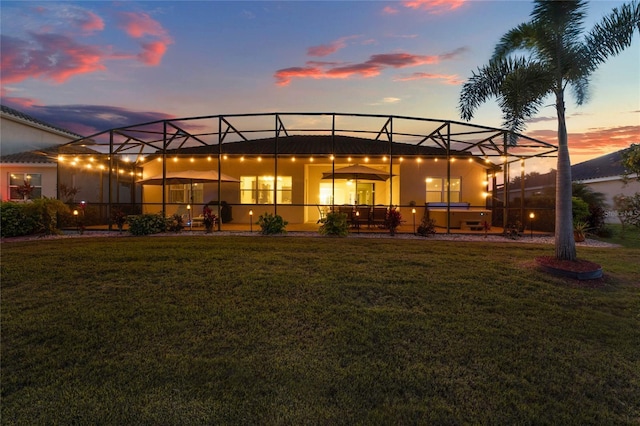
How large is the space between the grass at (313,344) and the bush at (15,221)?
479cm

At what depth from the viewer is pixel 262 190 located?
633 inches

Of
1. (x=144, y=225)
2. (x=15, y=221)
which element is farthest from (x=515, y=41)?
(x=15, y=221)

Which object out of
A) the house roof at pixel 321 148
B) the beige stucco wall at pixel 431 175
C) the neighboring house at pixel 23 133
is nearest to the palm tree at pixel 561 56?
the house roof at pixel 321 148

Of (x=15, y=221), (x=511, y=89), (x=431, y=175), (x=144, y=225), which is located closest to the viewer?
(x=511, y=89)

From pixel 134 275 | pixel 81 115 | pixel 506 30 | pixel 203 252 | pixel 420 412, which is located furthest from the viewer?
pixel 81 115

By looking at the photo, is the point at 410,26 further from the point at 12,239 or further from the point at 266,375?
the point at 12,239

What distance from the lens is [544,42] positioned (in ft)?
23.5

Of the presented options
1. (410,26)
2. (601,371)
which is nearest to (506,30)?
(410,26)

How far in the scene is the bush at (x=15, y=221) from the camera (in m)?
9.70

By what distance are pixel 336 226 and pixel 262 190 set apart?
6.95 m

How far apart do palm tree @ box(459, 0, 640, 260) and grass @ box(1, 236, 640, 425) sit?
2.11 metres

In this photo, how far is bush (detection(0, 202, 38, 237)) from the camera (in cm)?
970

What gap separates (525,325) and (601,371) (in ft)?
3.15

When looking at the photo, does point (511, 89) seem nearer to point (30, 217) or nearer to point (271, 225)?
point (271, 225)
